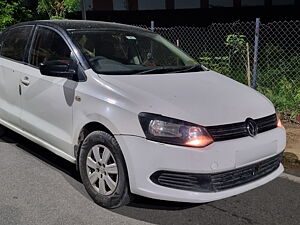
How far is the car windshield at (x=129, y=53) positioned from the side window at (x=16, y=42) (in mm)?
923

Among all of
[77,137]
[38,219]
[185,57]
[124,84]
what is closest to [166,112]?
[124,84]

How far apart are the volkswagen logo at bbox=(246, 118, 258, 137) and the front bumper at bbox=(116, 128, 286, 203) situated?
5 centimetres

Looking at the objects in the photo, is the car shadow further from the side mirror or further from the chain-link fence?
the chain-link fence

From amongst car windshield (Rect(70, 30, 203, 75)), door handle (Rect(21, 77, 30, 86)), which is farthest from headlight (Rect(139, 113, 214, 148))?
door handle (Rect(21, 77, 30, 86))

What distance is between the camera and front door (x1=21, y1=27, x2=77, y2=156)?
388cm

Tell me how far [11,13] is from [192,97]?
29.1 feet

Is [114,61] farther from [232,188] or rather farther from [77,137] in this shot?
[232,188]

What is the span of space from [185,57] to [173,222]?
6.78ft

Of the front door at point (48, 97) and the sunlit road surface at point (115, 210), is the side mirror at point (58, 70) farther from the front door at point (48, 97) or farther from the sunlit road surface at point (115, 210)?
the sunlit road surface at point (115, 210)

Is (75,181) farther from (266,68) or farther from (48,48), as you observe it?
(266,68)

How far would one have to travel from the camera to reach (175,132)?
310 cm

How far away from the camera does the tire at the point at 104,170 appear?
10.9 feet

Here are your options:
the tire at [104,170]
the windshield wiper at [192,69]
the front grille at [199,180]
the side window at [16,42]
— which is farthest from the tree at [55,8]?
the front grille at [199,180]

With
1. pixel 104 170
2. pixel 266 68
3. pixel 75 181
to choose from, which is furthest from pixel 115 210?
pixel 266 68
